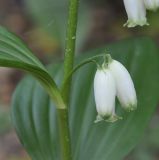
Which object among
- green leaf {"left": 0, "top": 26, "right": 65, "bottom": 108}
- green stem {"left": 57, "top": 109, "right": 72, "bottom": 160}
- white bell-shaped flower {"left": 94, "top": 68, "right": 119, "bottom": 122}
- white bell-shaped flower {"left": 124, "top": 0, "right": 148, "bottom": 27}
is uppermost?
white bell-shaped flower {"left": 124, "top": 0, "right": 148, "bottom": 27}

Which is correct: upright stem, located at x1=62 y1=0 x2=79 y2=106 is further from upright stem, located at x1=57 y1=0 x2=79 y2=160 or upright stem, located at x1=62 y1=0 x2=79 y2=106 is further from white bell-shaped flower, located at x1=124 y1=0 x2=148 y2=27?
white bell-shaped flower, located at x1=124 y1=0 x2=148 y2=27

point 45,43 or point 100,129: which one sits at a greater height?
point 45,43

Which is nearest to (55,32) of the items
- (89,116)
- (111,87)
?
(89,116)

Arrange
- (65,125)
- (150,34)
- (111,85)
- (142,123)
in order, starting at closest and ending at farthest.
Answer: (111,85), (65,125), (142,123), (150,34)

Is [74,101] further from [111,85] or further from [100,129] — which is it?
[111,85]

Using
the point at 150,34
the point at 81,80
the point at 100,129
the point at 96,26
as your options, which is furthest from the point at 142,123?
the point at 96,26

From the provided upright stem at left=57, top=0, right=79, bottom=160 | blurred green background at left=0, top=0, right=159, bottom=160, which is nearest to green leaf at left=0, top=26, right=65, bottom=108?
upright stem at left=57, top=0, right=79, bottom=160

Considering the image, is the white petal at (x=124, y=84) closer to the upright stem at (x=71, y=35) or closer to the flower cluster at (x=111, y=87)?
the flower cluster at (x=111, y=87)
